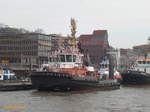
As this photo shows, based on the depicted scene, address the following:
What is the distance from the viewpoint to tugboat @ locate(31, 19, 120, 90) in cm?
4884

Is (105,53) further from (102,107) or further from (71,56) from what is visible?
(102,107)

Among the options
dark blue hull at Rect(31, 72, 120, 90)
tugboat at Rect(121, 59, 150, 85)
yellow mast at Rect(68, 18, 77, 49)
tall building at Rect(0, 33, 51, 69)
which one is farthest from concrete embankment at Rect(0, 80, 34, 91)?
tall building at Rect(0, 33, 51, 69)

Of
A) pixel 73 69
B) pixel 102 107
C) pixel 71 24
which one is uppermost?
pixel 71 24

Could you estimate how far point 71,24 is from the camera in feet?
189

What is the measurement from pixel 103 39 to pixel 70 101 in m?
140

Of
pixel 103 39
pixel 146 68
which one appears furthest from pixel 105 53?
pixel 146 68

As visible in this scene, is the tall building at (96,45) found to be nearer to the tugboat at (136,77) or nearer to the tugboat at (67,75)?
the tugboat at (136,77)

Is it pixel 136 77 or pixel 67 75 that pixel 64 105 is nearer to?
Answer: pixel 67 75

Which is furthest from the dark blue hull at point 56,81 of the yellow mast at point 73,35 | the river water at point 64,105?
the yellow mast at point 73,35

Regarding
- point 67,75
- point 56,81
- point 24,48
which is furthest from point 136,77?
point 24,48

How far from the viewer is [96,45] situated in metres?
177

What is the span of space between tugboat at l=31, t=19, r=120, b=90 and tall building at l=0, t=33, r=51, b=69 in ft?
225

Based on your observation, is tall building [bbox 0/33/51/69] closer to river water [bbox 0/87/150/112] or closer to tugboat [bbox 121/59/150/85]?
tugboat [bbox 121/59/150/85]

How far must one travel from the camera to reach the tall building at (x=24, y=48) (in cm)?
12694
